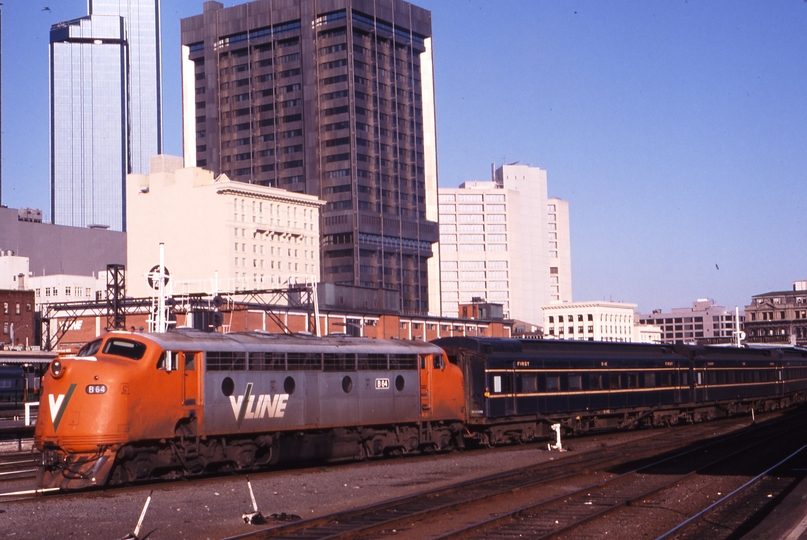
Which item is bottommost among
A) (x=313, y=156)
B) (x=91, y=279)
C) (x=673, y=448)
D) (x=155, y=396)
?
(x=673, y=448)

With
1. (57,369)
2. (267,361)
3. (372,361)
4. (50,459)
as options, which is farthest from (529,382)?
(50,459)

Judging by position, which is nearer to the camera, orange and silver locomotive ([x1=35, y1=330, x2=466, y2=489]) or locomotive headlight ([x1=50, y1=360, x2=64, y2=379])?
orange and silver locomotive ([x1=35, y1=330, x2=466, y2=489])

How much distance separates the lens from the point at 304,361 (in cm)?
2892

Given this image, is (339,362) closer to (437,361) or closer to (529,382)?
(437,361)

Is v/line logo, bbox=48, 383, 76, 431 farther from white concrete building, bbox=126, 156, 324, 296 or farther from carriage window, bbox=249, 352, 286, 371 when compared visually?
white concrete building, bbox=126, 156, 324, 296

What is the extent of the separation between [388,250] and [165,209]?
39.0 metres

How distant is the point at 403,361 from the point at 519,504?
38.5 feet

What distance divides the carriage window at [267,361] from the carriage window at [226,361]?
297 mm

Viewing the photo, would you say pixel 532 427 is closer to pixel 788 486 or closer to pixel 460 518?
pixel 788 486

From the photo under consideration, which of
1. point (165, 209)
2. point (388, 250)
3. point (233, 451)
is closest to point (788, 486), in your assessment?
point (233, 451)

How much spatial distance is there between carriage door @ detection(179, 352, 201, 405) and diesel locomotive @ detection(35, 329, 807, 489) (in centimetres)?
4

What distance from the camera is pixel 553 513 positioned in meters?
20.3

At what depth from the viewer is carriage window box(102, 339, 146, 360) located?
24.6 metres

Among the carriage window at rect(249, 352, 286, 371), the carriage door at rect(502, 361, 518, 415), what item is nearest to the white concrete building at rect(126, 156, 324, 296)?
the carriage door at rect(502, 361, 518, 415)
